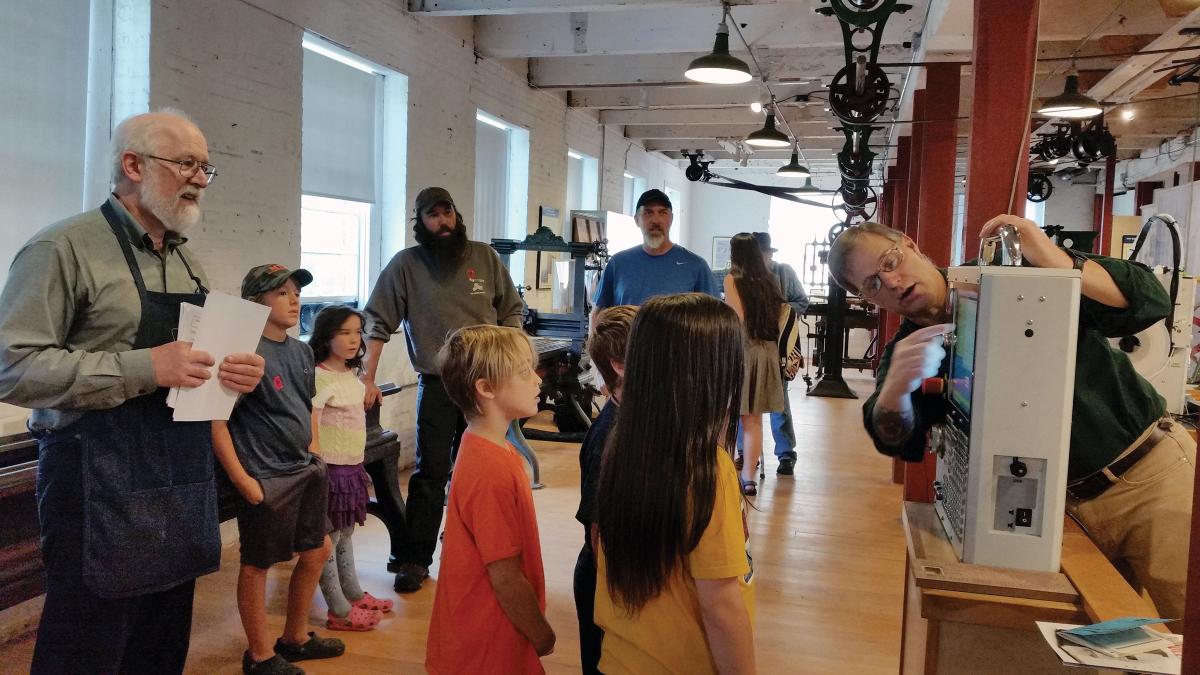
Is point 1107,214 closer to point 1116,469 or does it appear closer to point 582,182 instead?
point 582,182

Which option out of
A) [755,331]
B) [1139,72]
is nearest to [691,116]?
[1139,72]

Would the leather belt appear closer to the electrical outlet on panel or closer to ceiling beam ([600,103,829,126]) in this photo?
the electrical outlet on panel

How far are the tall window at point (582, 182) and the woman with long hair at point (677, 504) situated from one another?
890 cm

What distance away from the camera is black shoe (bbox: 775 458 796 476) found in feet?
20.5

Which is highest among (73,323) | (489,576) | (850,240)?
(850,240)

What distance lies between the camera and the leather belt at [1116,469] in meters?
1.87

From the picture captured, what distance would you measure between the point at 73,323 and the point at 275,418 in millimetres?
1038

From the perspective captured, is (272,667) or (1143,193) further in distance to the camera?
(1143,193)

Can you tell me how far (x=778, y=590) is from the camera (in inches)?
156

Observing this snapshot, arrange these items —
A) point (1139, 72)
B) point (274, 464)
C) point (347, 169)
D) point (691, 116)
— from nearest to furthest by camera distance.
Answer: point (274, 464) → point (347, 169) → point (1139, 72) → point (691, 116)

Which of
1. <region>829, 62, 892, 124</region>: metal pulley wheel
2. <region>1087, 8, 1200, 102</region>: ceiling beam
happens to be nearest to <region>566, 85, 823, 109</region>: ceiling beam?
<region>1087, 8, 1200, 102</region>: ceiling beam

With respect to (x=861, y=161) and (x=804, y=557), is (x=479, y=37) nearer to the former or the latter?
(x=861, y=161)

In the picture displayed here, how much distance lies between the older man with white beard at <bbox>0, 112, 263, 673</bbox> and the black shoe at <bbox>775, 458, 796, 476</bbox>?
4694 mm

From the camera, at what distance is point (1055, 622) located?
5.03ft
